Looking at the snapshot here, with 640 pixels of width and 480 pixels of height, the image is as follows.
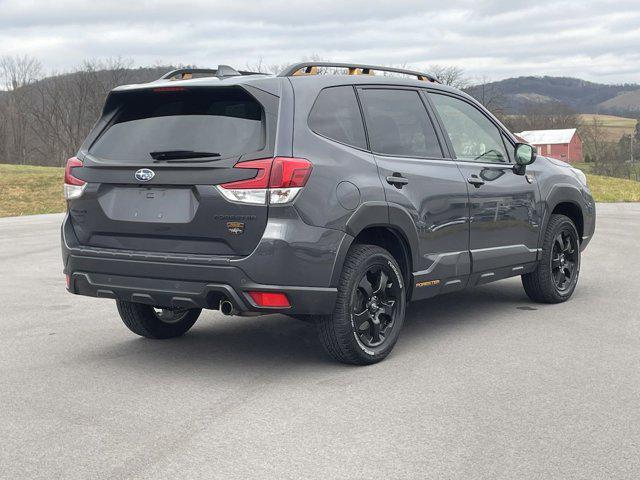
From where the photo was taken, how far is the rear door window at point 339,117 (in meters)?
5.42

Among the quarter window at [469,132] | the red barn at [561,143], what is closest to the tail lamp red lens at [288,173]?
the quarter window at [469,132]

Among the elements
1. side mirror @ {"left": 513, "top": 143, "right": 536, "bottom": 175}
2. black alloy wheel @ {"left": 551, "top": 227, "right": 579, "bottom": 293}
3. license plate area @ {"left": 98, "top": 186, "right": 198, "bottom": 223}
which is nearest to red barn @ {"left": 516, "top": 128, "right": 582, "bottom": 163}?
black alloy wheel @ {"left": 551, "top": 227, "right": 579, "bottom": 293}

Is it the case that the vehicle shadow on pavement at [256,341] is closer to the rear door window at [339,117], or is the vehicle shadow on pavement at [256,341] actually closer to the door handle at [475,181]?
the door handle at [475,181]

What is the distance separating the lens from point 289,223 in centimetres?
500

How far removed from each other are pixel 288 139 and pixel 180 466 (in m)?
2.11

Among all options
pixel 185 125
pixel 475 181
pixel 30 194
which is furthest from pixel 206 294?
pixel 30 194

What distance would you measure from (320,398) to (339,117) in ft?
6.03

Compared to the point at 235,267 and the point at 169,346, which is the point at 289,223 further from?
the point at 169,346

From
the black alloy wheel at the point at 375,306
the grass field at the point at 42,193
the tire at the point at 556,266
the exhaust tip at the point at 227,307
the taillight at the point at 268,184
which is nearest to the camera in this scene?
the taillight at the point at 268,184

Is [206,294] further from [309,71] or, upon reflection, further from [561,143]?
[561,143]

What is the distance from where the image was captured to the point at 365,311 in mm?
5551

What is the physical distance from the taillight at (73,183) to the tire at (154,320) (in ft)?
3.10

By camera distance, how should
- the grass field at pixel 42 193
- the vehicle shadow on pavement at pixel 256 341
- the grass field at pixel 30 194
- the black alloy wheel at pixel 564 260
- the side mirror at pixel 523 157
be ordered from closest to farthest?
the vehicle shadow on pavement at pixel 256 341, the side mirror at pixel 523 157, the black alloy wheel at pixel 564 260, the grass field at pixel 42 193, the grass field at pixel 30 194

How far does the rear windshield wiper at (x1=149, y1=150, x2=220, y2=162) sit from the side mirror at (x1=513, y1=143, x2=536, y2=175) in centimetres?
304
